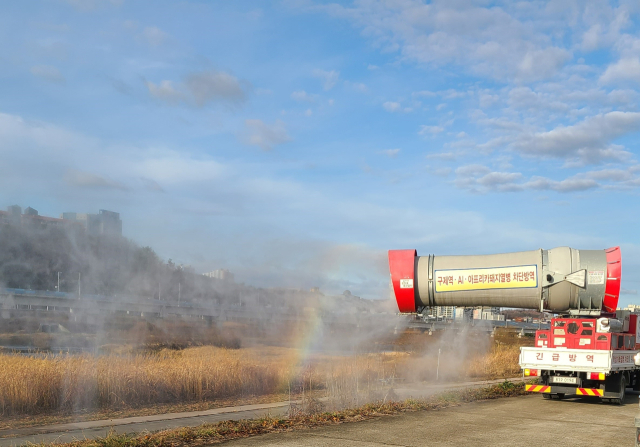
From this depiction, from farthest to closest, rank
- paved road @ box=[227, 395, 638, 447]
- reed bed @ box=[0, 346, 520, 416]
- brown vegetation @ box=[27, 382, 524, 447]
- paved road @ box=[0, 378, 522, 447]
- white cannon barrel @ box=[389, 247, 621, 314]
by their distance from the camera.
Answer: reed bed @ box=[0, 346, 520, 416], white cannon barrel @ box=[389, 247, 621, 314], paved road @ box=[0, 378, 522, 447], paved road @ box=[227, 395, 638, 447], brown vegetation @ box=[27, 382, 524, 447]

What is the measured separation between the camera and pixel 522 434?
1118cm

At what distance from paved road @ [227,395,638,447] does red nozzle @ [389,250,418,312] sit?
109 inches

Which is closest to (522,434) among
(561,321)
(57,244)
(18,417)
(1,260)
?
(561,321)

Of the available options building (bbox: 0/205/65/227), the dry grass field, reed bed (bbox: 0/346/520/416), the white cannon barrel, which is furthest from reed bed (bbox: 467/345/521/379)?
building (bbox: 0/205/65/227)

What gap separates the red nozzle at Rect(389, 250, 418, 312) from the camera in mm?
12992

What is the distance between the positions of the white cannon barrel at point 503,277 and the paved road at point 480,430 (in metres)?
2.65

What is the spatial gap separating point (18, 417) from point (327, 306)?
494 inches

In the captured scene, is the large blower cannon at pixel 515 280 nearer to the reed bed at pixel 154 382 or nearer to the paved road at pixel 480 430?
the paved road at pixel 480 430

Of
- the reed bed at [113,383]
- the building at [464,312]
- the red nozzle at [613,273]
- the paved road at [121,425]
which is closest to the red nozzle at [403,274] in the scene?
the building at [464,312]

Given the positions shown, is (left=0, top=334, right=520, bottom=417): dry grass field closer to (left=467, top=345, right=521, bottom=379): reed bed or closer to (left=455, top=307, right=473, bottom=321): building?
(left=455, top=307, right=473, bottom=321): building

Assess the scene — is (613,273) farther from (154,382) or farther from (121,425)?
(154,382)

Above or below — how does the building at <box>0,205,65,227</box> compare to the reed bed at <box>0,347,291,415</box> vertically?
above

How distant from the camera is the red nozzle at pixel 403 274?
13.0 metres

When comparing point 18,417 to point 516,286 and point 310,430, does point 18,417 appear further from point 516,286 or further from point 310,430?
point 516,286
